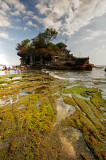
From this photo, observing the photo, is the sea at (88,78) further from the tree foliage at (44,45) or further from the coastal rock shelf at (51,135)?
the tree foliage at (44,45)

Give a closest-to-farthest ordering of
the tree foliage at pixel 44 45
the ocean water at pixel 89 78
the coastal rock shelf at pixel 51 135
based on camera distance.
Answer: the coastal rock shelf at pixel 51 135, the ocean water at pixel 89 78, the tree foliage at pixel 44 45

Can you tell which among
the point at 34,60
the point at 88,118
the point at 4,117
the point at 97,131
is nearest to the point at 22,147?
the point at 4,117

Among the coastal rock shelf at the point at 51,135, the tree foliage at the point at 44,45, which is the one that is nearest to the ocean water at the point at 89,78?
the coastal rock shelf at the point at 51,135

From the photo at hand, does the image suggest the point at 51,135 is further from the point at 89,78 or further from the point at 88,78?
the point at 89,78

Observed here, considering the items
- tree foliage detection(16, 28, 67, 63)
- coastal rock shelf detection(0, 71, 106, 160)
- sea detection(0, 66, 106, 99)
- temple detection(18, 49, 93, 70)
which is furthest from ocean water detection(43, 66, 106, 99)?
tree foliage detection(16, 28, 67, 63)

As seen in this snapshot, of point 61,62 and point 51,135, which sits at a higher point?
point 61,62

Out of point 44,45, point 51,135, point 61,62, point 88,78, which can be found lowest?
point 51,135

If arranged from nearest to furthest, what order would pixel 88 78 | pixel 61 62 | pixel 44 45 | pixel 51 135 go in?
pixel 51 135, pixel 88 78, pixel 61 62, pixel 44 45

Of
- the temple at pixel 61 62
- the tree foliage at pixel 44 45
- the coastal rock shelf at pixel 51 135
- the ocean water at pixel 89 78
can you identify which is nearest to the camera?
the coastal rock shelf at pixel 51 135

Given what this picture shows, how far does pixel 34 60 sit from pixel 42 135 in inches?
2777

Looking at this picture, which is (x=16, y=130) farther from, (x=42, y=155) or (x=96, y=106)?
(x=96, y=106)

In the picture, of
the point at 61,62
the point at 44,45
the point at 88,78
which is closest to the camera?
the point at 88,78

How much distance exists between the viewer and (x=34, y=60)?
2677 inches

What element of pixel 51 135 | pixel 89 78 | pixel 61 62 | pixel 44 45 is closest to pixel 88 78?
pixel 89 78
